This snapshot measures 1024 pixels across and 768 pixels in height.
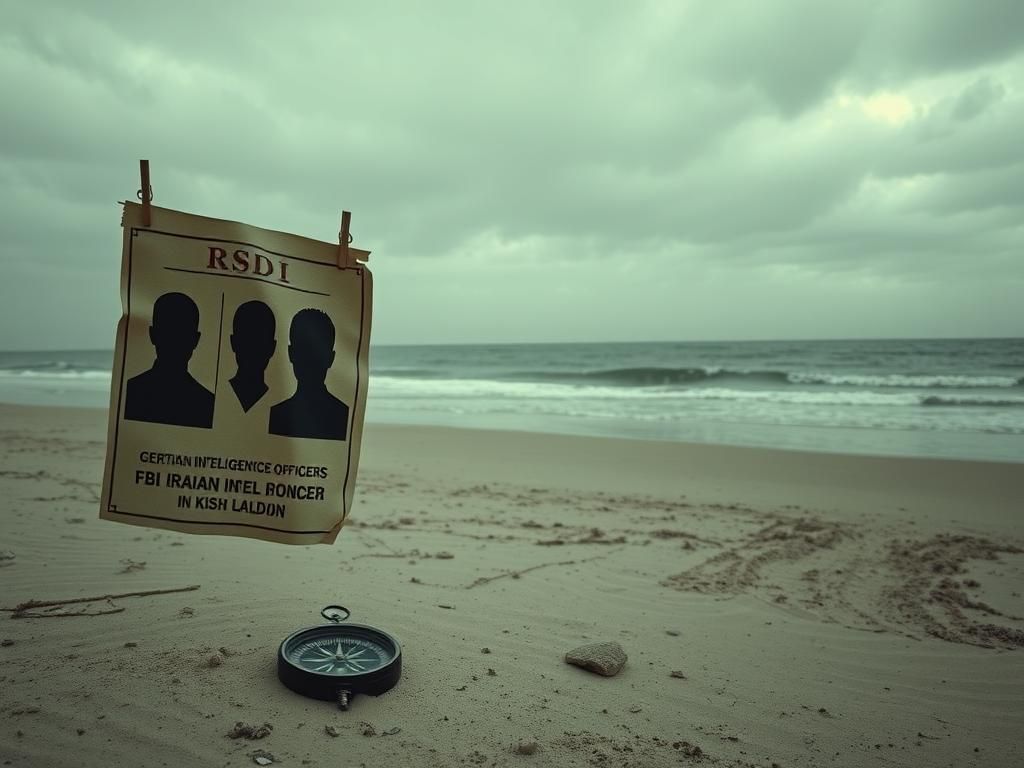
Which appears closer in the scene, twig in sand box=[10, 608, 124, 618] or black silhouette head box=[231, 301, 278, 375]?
black silhouette head box=[231, 301, 278, 375]

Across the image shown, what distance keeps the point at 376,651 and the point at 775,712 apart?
1.97 m

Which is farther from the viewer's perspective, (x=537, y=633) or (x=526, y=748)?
(x=537, y=633)

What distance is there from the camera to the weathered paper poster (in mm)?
2551

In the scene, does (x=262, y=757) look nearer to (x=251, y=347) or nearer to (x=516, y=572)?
(x=251, y=347)

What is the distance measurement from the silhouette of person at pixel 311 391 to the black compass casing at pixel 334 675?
1.06 m

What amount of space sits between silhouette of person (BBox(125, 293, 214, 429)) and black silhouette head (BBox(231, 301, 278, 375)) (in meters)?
0.16

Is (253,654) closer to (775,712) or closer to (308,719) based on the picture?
(308,719)

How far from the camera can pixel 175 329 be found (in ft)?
8.46

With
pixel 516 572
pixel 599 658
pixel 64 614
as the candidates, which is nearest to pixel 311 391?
pixel 599 658

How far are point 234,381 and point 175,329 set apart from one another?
1.04 feet

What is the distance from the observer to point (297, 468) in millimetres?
2711

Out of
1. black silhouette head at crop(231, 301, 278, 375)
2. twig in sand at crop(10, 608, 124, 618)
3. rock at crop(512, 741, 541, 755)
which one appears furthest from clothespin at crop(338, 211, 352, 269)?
twig in sand at crop(10, 608, 124, 618)

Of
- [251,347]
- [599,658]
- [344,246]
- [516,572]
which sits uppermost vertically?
[344,246]

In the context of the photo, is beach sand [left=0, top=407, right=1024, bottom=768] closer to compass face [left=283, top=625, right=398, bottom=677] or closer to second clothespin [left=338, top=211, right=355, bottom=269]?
compass face [left=283, top=625, right=398, bottom=677]
